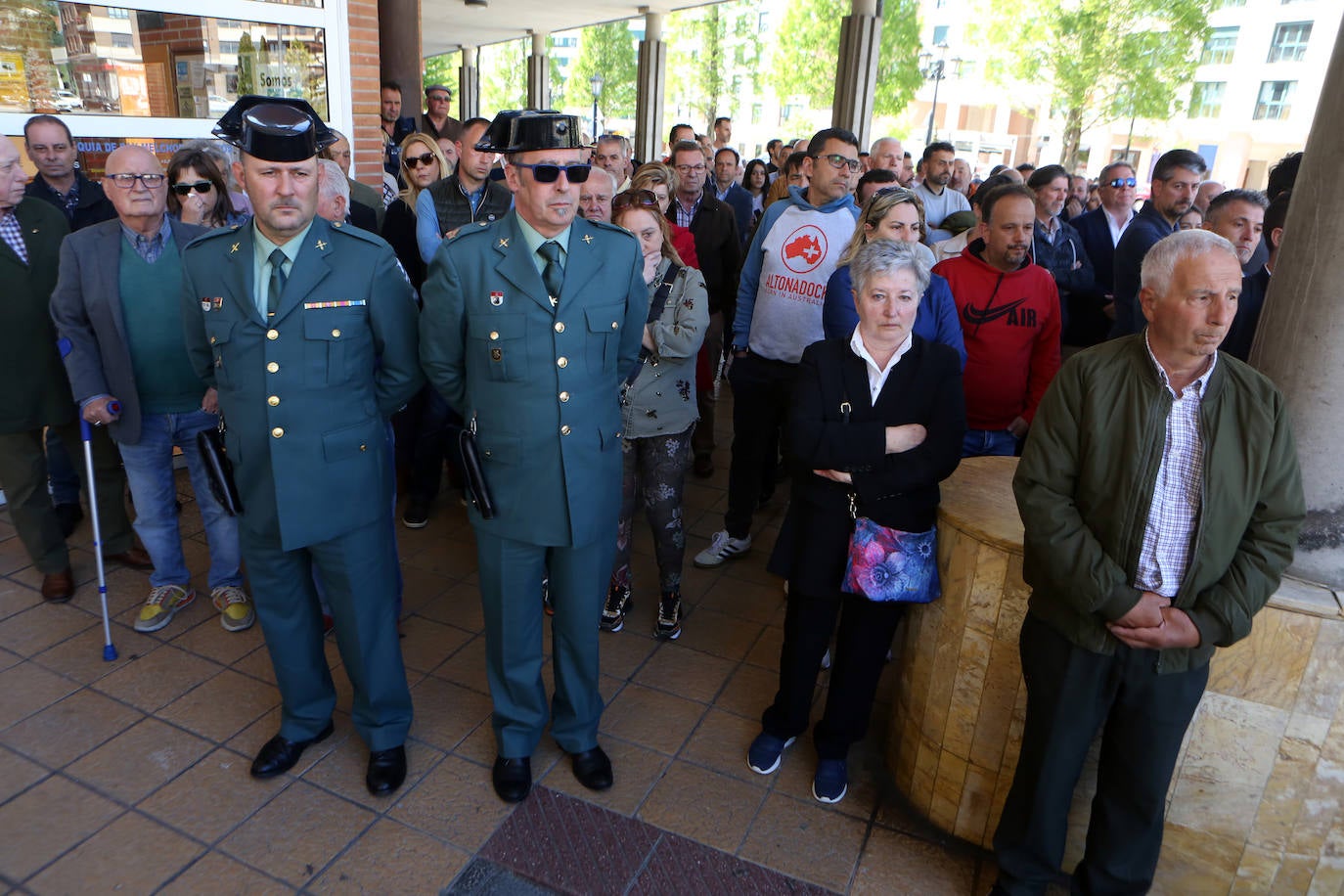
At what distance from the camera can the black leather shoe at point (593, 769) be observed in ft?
9.76

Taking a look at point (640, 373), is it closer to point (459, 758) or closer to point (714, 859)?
point (459, 758)

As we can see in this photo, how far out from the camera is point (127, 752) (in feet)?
10.1

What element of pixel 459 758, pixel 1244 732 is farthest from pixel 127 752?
pixel 1244 732

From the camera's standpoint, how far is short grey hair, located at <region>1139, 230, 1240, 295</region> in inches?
80.0

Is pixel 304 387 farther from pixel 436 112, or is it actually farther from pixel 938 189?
pixel 436 112

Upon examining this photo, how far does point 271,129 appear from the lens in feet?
8.15

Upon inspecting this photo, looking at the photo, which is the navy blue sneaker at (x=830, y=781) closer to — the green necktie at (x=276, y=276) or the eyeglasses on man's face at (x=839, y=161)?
the green necktie at (x=276, y=276)

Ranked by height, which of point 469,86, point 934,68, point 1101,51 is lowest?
point 469,86

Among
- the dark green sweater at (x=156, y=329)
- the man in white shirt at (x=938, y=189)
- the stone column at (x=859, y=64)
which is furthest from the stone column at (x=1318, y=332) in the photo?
the stone column at (x=859, y=64)

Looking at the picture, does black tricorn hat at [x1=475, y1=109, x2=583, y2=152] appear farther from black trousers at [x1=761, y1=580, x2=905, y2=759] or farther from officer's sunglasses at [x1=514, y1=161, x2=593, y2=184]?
black trousers at [x1=761, y1=580, x2=905, y2=759]

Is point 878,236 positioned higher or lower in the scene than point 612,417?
higher

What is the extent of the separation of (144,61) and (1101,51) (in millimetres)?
27005

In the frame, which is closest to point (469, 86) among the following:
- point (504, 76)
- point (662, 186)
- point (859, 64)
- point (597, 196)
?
point (504, 76)

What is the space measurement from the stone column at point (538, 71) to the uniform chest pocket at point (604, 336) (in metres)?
23.8
